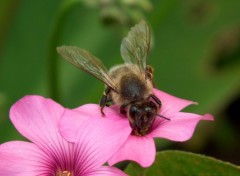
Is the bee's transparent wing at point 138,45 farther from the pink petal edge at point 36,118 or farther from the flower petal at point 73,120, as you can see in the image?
the pink petal edge at point 36,118

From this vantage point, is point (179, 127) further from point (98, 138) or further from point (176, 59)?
point (176, 59)

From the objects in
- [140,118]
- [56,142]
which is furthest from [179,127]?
[56,142]

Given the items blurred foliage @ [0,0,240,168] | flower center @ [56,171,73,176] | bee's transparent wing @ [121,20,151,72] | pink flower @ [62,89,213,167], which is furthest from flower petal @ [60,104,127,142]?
blurred foliage @ [0,0,240,168]

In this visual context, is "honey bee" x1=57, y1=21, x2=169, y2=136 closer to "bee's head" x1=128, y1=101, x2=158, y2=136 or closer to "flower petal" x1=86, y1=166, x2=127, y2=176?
"bee's head" x1=128, y1=101, x2=158, y2=136

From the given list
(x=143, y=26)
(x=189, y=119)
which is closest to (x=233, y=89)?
(x=143, y=26)

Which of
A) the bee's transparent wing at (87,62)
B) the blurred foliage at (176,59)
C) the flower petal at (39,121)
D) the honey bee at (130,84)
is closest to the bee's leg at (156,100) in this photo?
the honey bee at (130,84)

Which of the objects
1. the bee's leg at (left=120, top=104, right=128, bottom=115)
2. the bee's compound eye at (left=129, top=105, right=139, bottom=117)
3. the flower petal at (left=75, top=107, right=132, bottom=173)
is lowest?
the flower petal at (left=75, top=107, right=132, bottom=173)

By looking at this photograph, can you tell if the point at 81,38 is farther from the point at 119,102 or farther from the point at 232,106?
the point at 119,102
